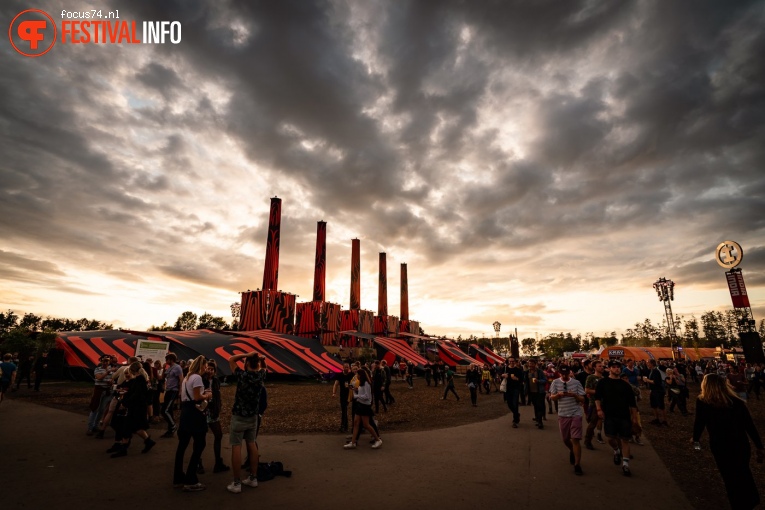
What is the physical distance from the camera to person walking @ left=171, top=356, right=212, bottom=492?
17.8ft

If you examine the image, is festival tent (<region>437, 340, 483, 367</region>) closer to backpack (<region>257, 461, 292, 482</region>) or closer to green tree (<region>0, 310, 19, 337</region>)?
backpack (<region>257, 461, 292, 482</region>)

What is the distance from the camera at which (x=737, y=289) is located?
38125mm

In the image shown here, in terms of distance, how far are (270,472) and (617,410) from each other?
626 centimetres

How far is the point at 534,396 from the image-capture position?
1130cm

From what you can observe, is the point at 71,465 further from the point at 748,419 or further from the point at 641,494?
the point at 748,419

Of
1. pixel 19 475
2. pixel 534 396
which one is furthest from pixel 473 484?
pixel 19 475

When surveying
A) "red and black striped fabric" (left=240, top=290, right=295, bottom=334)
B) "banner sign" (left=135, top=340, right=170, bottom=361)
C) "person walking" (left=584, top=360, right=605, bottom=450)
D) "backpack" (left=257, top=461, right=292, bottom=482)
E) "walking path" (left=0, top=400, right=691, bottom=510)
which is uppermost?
"red and black striped fabric" (left=240, top=290, right=295, bottom=334)

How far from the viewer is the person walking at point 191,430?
5434 millimetres

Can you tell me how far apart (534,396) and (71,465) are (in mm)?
11376

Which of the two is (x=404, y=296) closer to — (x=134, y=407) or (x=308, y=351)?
(x=308, y=351)

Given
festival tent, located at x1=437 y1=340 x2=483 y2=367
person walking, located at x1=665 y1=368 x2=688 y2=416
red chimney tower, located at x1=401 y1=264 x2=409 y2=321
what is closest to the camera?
person walking, located at x1=665 y1=368 x2=688 y2=416

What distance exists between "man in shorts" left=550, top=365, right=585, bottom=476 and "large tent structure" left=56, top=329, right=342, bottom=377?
20.3 metres

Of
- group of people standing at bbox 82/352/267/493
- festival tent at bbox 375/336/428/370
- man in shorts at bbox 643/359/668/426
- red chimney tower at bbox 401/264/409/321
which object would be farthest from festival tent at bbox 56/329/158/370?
red chimney tower at bbox 401/264/409/321

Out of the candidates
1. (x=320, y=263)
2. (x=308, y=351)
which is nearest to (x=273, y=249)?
(x=320, y=263)
